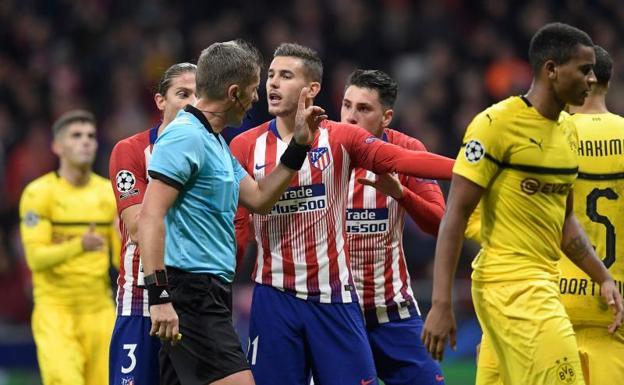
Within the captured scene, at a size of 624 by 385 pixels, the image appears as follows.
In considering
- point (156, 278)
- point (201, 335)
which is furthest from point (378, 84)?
point (156, 278)

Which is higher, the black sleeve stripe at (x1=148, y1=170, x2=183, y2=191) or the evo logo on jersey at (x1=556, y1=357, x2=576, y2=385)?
the black sleeve stripe at (x1=148, y1=170, x2=183, y2=191)

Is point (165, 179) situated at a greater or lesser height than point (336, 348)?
greater

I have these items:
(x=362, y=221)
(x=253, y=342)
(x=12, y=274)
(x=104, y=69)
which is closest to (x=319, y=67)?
(x=362, y=221)

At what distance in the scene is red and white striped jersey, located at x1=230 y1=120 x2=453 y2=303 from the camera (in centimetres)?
710

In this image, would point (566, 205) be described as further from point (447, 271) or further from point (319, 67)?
point (319, 67)

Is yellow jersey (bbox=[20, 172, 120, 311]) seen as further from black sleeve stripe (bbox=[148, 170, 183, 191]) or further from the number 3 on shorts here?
black sleeve stripe (bbox=[148, 170, 183, 191])

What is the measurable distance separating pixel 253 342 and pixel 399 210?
1.43 metres

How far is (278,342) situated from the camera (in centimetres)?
706

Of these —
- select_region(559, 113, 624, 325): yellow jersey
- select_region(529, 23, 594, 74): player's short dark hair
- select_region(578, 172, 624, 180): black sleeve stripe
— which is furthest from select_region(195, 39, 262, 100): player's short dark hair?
select_region(578, 172, 624, 180): black sleeve stripe

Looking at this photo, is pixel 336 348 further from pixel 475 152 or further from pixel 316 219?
pixel 475 152

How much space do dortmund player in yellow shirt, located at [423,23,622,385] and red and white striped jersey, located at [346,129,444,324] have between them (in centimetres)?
160

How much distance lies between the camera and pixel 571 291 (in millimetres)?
7148

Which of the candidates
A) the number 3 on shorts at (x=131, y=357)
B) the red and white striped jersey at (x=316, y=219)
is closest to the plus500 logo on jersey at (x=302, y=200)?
the red and white striped jersey at (x=316, y=219)

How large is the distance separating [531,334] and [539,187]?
2.44 ft
